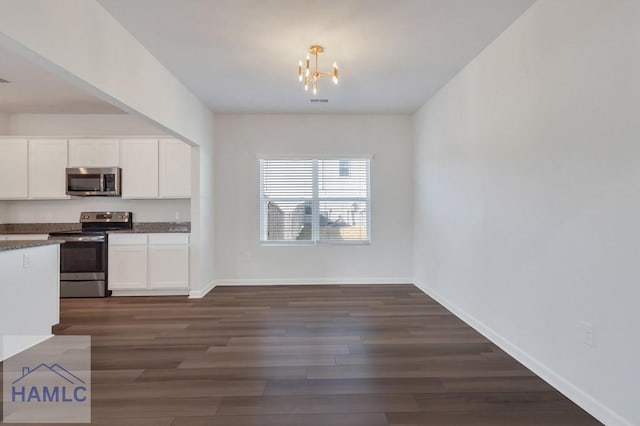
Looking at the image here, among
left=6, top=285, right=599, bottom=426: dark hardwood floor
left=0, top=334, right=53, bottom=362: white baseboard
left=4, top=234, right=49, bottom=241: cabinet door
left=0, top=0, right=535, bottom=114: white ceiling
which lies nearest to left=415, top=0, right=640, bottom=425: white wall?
left=6, top=285, right=599, bottom=426: dark hardwood floor

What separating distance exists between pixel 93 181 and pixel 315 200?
3325 mm

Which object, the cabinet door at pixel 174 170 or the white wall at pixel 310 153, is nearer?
the cabinet door at pixel 174 170

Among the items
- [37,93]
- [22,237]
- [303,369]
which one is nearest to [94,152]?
[37,93]

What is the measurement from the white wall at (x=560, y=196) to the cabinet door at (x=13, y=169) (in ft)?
20.0

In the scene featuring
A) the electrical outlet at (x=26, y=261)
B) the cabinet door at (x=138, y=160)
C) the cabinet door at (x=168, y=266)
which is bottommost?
the cabinet door at (x=168, y=266)

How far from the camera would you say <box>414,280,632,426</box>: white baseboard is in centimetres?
184

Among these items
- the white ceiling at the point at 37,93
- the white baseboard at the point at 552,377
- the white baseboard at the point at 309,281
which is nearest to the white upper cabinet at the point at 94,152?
the white ceiling at the point at 37,93

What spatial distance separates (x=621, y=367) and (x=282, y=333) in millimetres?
2529

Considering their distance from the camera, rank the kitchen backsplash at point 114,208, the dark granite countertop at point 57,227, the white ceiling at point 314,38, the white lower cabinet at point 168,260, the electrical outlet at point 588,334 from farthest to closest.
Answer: the kitchen backsplash at point 114,208, the dark granite countertop at point 57,227, the white lower cabinet at point 168,260, the white ceiling at point 314,38, the electrical outlet at point 588,334

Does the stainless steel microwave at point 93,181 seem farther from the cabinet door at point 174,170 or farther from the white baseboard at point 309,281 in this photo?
the white baseboard at point 309,281

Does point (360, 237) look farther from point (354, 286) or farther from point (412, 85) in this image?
point (412, 85)

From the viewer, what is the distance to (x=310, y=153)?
5.32 meters

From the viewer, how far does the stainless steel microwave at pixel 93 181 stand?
4.68m

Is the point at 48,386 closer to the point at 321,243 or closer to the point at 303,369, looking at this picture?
the point at 303,369
